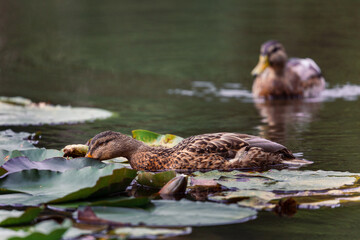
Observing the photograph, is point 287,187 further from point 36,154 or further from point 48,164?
point 36,154

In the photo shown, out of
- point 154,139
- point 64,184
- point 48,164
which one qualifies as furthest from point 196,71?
point 64,184

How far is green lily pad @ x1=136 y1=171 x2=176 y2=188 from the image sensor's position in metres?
5.91

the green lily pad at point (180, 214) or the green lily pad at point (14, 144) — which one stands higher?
the green lily pad at point (180, 214)

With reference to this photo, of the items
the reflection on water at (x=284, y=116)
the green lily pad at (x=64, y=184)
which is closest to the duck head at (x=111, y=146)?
the green lily pad at (x=64, y=184)

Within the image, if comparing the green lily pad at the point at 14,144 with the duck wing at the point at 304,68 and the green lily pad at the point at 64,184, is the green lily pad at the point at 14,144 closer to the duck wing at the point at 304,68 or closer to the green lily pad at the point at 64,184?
the green lily pad at the point at 64,184

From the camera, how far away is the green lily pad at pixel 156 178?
19.4ft

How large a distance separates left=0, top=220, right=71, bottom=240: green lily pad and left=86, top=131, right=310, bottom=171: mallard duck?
2.42 meters

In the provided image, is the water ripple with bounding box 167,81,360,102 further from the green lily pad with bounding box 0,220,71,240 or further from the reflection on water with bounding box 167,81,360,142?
the green lily pad with bounding box 0,220,71,240

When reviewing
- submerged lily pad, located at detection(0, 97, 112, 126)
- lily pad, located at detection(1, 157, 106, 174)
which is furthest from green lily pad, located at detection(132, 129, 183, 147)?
submerged lily pad, located at detection(0, 97, 112, 126)

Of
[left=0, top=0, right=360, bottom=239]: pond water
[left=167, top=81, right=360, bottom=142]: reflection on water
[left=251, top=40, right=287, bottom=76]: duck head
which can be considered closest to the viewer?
[left=0, top=0, right=360, bottom=239]: pond water

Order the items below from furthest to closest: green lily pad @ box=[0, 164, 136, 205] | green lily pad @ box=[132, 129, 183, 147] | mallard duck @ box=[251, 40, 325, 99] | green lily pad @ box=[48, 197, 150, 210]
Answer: mallard duck @ box=[251, 40, 325, 99], green lily pad @ box=[132, 129, 183, 147], green lily pad @ box=[0, 164, 136, 205], green lily pad @ box=[48, 197, 150, 210]

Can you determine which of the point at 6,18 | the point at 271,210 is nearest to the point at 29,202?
the point at 271,210

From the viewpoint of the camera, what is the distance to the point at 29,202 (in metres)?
5.30

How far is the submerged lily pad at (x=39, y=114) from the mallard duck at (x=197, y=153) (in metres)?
2.91
